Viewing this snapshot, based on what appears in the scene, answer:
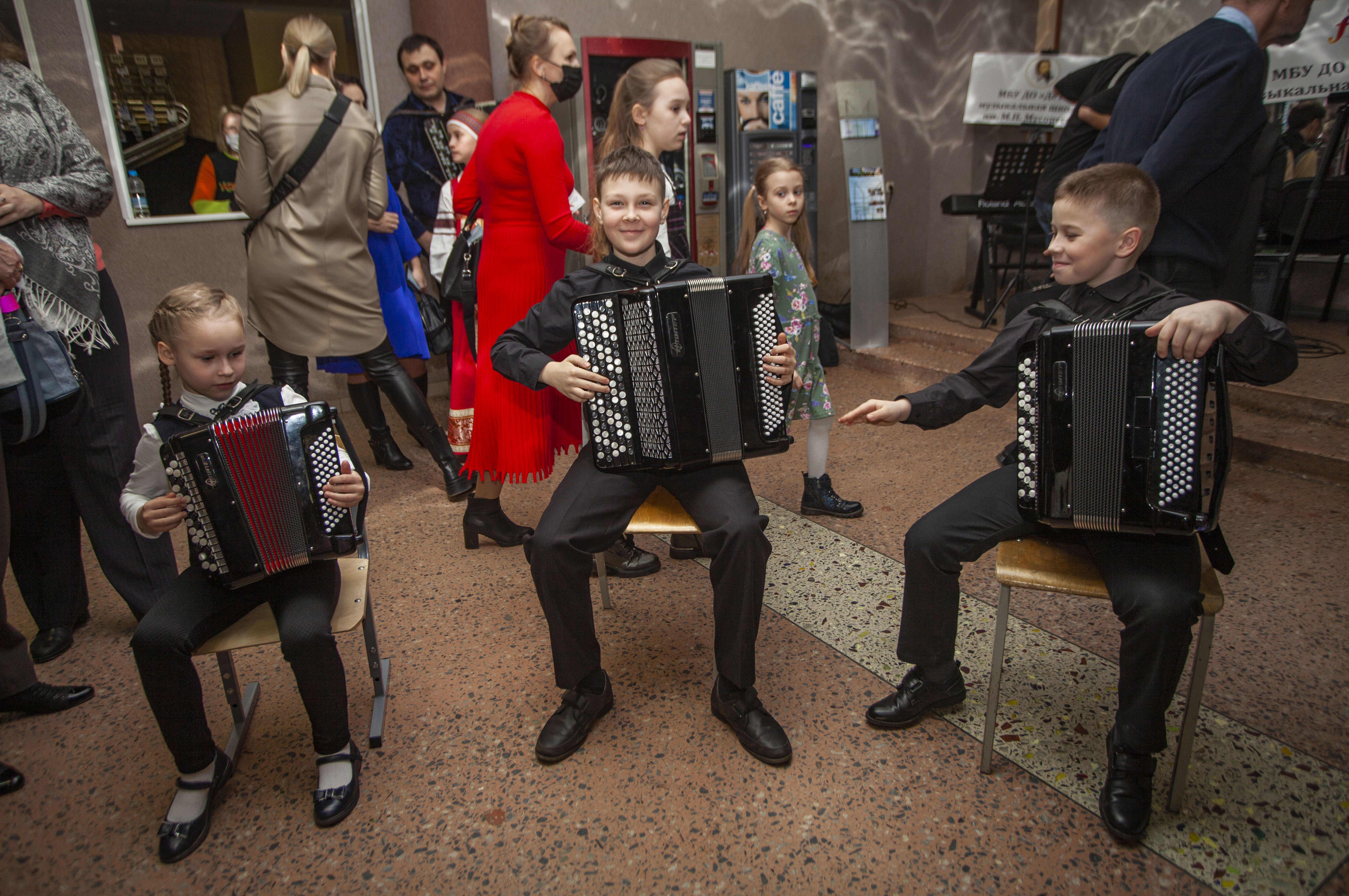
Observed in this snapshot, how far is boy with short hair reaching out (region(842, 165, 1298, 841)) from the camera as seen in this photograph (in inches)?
55.2

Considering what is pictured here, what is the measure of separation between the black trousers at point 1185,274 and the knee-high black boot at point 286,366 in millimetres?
2932

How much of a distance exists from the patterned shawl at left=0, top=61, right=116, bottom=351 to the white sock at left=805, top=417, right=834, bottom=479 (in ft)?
7.09

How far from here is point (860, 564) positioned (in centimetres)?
249

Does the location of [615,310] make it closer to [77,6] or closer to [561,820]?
[561,820]

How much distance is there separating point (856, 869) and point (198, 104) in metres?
4.32

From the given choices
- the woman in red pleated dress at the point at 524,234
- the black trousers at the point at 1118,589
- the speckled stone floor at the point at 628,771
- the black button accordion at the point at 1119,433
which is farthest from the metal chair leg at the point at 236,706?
the black button accordion at the point at 1119,433

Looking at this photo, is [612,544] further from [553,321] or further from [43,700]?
[43,700]

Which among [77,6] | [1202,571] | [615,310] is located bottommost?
[1202,571]

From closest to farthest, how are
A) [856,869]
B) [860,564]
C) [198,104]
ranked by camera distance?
[856,869] → [860,564] → [198,104]

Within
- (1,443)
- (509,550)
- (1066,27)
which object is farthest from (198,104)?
(1066,27)

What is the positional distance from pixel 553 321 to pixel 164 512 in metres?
0.93

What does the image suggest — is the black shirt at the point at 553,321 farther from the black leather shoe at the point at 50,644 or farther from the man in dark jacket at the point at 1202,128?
the black leather shoe at the point at 50,644

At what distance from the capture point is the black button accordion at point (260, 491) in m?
1.45

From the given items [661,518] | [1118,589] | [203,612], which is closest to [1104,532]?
[1118,589]
